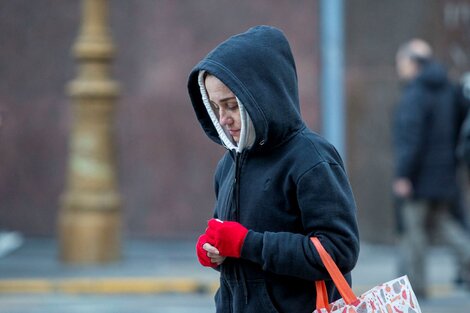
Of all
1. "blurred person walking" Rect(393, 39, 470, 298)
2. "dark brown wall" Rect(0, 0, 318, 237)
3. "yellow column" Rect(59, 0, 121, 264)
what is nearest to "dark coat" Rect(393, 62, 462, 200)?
"blurred person walking" Rect(393, 39, 470, 298)

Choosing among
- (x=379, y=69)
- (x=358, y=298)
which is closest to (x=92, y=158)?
(x=379, y=69)

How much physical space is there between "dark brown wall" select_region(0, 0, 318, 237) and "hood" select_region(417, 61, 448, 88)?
325 cm

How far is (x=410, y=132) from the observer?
9.05 metres

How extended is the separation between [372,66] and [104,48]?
9.79 ft

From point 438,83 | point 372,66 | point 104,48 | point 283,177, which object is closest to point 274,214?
point 283,177

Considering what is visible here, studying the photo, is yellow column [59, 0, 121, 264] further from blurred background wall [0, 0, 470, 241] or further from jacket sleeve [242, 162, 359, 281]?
jacket sleeve [242, 162, 359, 281]

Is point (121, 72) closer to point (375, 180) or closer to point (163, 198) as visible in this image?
point (163, 198)

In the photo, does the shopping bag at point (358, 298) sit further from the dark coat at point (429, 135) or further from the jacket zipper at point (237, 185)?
the dark coat at point (429, 135)

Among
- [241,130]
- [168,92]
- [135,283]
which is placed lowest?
[135,283]

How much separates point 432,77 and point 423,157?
2.09 ft

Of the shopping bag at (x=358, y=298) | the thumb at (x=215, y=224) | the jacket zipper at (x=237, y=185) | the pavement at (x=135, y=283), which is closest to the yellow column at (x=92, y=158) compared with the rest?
the pavement at (x=135, y=283)

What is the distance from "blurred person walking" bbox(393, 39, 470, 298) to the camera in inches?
358

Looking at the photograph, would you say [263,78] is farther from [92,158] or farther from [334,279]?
[92,158]

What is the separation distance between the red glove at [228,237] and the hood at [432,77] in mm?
6136
